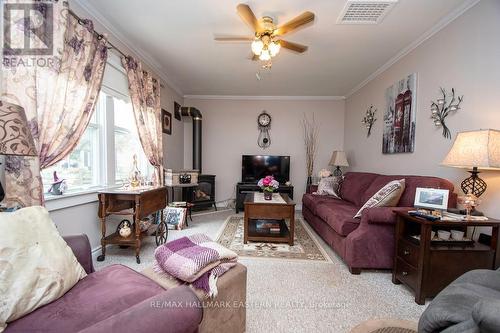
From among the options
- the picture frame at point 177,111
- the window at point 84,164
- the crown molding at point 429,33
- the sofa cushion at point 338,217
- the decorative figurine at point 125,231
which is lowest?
the decorative figurine at point 125,231

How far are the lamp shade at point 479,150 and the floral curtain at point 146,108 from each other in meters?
3.28

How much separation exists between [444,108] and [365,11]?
4.10 feet

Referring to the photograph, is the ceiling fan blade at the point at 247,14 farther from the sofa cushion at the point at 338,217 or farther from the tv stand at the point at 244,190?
the tv stand at the point at 244,190

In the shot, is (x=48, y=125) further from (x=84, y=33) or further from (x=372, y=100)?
(x=372, y=100)

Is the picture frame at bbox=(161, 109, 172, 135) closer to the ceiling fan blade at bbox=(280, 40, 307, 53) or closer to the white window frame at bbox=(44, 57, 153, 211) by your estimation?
the white window frame at bbox=(44, 57, 153, 211)

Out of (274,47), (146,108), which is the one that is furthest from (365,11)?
(146,108)

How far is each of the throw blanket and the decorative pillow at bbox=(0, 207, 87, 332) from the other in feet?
1.39

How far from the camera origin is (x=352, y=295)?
188 cm

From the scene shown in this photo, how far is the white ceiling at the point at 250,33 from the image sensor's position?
217 centimetres

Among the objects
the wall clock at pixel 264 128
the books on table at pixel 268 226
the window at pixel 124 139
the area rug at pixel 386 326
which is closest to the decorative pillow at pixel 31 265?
the area rug at pixel 386 326

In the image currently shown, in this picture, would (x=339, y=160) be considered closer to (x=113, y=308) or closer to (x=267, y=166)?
(x=267, y=166)

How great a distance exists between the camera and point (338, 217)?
2562 mm

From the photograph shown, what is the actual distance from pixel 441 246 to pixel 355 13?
2185mm

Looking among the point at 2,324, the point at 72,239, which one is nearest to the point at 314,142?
the point at 72,239
